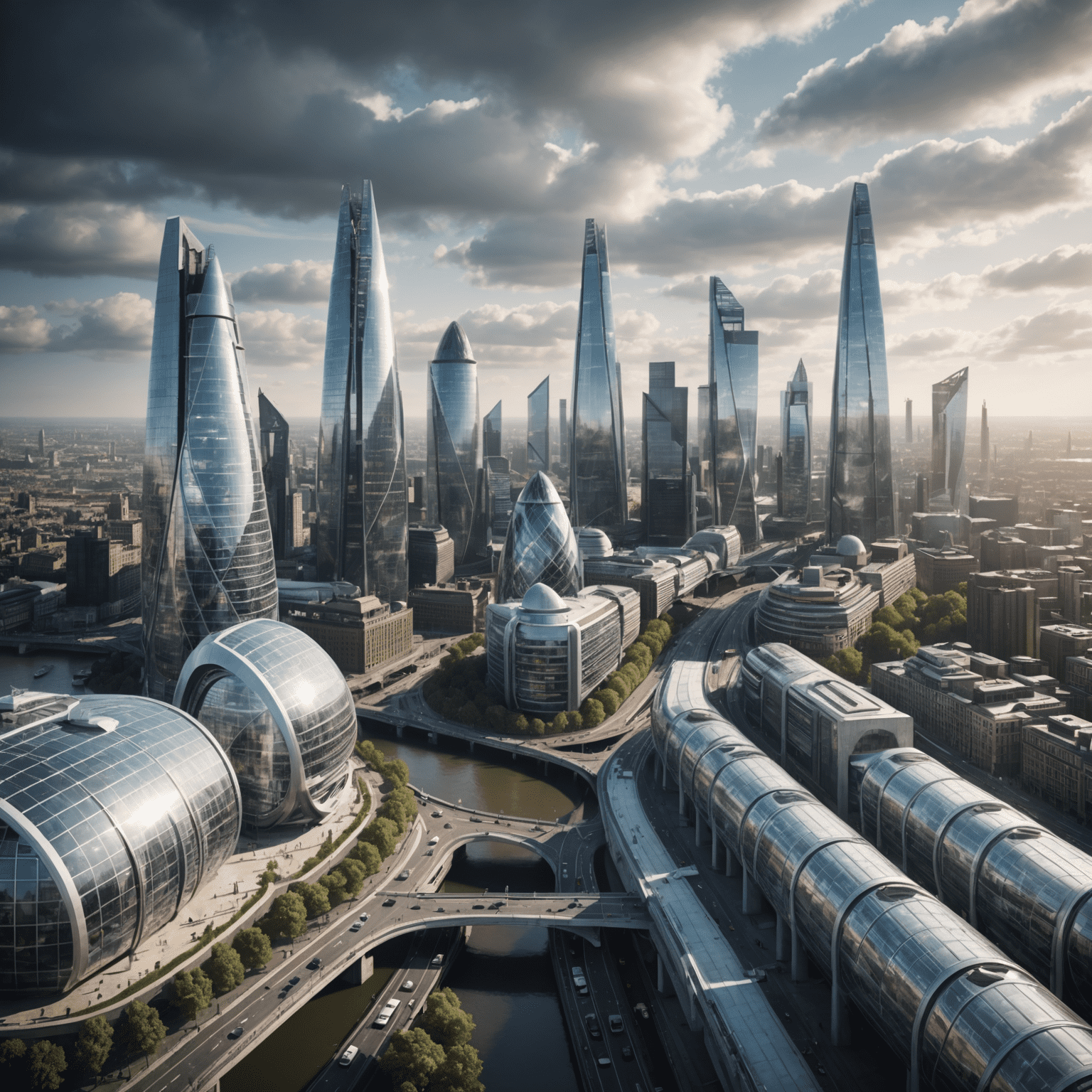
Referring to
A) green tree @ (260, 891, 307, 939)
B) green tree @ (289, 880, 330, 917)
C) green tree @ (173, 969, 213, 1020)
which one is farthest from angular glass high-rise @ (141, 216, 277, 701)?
green tree @ (173, 969, 213, 1020)

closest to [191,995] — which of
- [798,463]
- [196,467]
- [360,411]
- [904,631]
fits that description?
[196,467]

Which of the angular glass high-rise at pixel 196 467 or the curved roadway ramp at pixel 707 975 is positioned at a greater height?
the angular glass high-rise at pixel 196 467

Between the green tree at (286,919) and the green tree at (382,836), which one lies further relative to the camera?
the green tree at (382,836)

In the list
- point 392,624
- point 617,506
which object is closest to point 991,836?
point 392,624

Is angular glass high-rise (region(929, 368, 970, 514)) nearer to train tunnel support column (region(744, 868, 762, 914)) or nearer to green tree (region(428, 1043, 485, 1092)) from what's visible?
train tunnel support column (region(744, 868, 762, 914))

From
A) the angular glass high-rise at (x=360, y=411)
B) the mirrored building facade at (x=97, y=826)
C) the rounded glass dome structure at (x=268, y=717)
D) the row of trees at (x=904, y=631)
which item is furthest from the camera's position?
the angular glass high-rise at (x=360, y=411)

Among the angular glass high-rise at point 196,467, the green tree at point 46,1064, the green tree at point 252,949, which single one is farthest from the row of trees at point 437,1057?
the angular glass high-rise at point 196,467

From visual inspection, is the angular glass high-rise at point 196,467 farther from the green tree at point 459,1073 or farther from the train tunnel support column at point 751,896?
the train tunnel support column at point 751,896
